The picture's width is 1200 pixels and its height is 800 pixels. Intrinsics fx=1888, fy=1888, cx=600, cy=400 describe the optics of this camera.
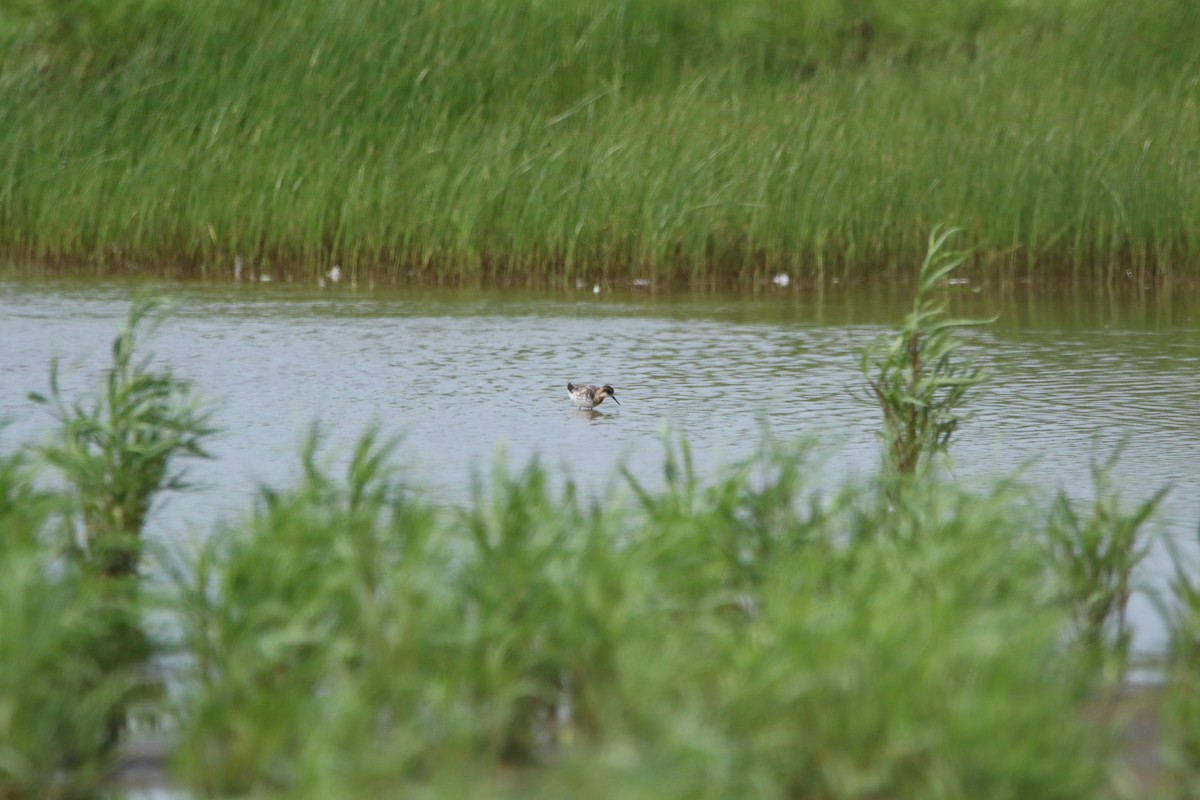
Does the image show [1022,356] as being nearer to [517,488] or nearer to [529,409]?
[529,409]

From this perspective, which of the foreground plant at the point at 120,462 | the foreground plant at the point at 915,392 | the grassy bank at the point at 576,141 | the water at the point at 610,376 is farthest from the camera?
the grassy bank at the point at 576,141

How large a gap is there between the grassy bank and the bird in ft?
13.4

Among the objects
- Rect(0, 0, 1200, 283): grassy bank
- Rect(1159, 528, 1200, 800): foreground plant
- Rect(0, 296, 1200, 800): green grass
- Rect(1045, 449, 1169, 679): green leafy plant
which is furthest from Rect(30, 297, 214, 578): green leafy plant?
Rect(0, 0, 1200, 283): grassy bank

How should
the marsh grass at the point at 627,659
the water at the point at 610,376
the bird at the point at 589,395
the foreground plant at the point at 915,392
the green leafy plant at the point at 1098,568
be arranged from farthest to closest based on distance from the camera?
the bird at the point at 589,395 < the water at the point at 610,376 < the foreground plant at the point at 915,392 < the green leafy plant at the point at 1098,568 < the marsh grass at the point at 627,659

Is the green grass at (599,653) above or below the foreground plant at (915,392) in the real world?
below

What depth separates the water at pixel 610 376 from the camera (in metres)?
6.53

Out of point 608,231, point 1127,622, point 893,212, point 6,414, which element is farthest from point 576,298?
point 1127,622

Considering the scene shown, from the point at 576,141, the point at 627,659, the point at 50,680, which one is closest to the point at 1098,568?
the point at 627,659

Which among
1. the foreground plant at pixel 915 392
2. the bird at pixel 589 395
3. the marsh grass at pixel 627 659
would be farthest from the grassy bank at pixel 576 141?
the marsh grass at pixel 627 659

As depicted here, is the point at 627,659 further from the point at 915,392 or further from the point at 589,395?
the point at 589,395

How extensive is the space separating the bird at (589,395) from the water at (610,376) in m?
0.06

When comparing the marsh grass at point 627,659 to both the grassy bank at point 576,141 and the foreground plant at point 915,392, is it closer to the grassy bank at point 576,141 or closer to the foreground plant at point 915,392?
the foreground plant at point 915,392

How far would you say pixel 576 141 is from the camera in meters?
12.9

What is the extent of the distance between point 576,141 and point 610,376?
171 inches
